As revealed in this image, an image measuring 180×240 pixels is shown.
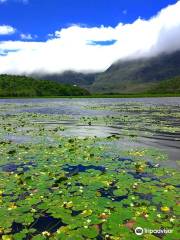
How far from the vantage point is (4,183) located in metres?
19.7

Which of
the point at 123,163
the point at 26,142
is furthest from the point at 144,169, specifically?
the point at 26,142

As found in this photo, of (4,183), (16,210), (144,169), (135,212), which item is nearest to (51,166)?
(4,183)

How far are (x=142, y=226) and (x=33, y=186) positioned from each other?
7728 mm

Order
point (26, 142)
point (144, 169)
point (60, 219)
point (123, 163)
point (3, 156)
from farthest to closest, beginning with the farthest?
point (26, 142) → point (3, 156) → point (123, 163) → point (144, 169) → point (60, 219)

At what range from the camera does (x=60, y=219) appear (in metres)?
14.5

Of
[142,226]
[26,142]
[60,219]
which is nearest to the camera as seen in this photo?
[142,226]

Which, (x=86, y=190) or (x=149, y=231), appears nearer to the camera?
(x=149, y=231)

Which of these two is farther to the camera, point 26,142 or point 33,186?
point 26,142

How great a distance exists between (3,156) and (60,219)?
14518 millimetres

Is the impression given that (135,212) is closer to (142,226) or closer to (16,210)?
(142,226)

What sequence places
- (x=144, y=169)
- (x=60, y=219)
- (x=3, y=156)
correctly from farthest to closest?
(x=3, y=156)
(x=144, y=169)
(x=60, y=219)

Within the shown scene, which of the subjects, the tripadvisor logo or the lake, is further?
the lake

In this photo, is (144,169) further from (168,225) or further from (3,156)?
(3,156)

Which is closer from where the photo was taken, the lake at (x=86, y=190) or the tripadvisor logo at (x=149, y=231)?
the tripadvisor logo at (x=149, y=231)
